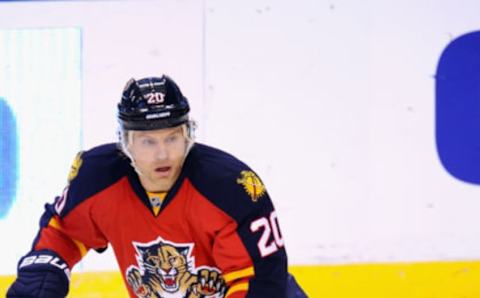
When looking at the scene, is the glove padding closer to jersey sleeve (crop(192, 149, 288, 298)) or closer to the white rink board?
jersey sleeve (crop(192, 149, 288, 298))

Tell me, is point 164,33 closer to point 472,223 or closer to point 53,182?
point 53,182

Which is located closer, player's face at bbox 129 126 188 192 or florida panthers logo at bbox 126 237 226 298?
player's face at bbox 129 126 188 192

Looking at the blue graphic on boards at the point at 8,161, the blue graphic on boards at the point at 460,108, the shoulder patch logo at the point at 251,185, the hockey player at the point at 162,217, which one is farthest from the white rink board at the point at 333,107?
the shoulder patch logo at the point at 251,185

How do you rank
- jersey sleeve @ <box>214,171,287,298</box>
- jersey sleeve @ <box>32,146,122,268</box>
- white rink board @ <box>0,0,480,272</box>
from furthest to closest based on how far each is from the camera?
white rink board @ <box>0,0,480,272</box> → jersey sleeve @ <box>32,146,122,268</box> → jersey sleeve @ <box>214,171,287,298</box>

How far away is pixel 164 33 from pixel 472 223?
1.18 m

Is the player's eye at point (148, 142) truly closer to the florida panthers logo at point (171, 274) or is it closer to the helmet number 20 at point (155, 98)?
the helmet number 20 at point (155, 98)

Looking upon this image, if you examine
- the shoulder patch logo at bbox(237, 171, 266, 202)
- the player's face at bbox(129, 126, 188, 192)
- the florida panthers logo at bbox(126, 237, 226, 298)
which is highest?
the player's face at bbox(129, 126, 188, 192)

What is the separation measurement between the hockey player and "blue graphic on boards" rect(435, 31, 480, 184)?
3.95ft

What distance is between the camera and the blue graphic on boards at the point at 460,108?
3.16 meters

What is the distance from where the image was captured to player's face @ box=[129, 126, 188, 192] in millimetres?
2055

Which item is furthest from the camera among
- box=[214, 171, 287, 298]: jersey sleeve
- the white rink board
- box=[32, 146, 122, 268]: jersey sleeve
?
the white rink board

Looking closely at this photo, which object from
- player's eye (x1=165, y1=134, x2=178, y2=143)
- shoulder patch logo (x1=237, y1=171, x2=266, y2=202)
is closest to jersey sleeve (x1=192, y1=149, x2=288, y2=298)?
shoulder patch logo (x1=237, y1=171, x2=266, y2=202)

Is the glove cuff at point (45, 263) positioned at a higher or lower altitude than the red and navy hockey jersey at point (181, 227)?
lower

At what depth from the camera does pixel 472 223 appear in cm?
317
